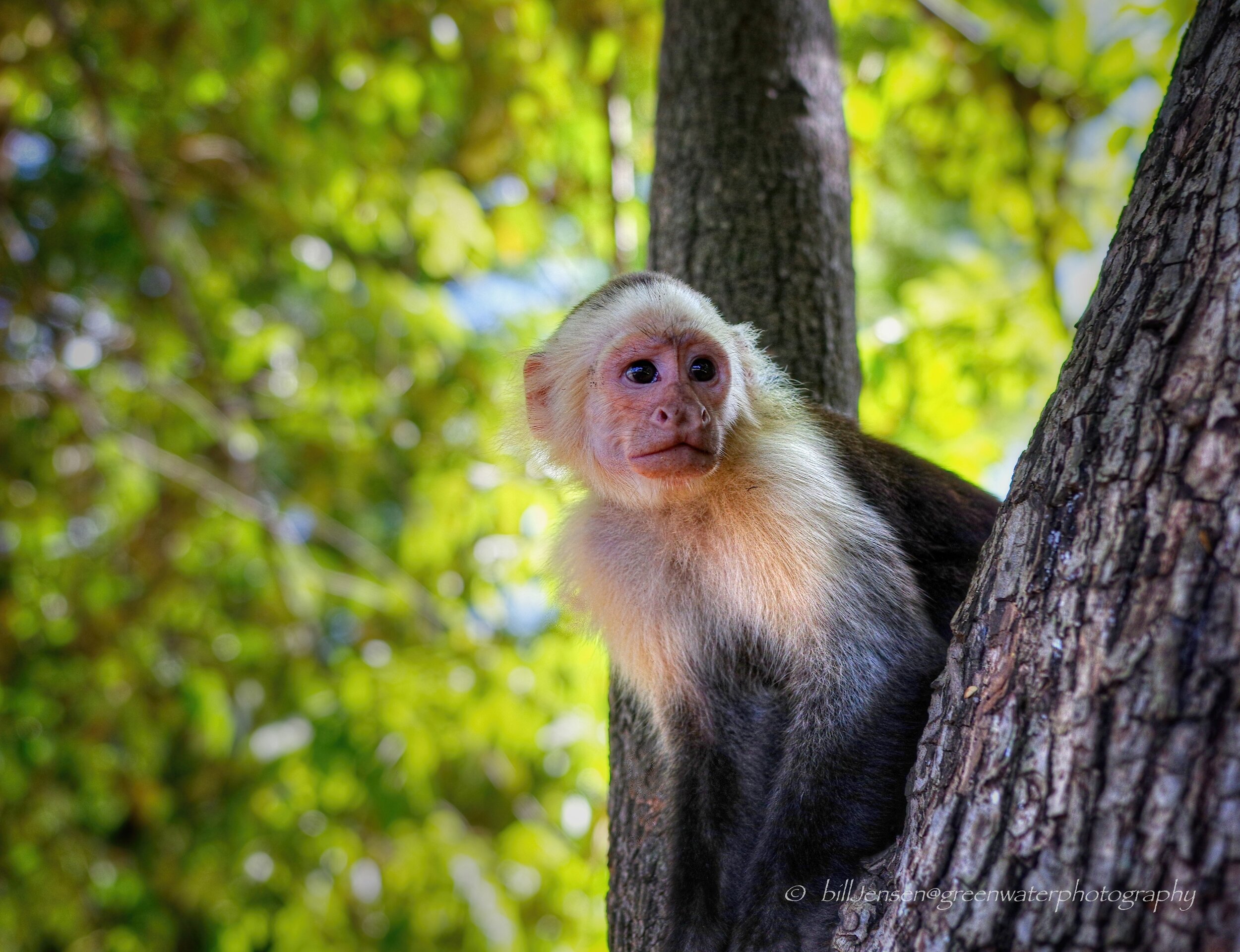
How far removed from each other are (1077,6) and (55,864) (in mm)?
8045

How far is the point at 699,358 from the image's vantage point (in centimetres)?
292

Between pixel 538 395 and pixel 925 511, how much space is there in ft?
4.32

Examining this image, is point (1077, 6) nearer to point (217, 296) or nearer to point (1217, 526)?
point (1217, 526)

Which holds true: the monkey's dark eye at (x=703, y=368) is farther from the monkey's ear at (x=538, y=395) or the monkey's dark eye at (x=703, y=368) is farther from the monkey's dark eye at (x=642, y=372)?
the monkey's ear at (x=538, y=395)

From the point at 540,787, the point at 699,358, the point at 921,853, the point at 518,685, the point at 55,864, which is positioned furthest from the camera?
the point at 540,787

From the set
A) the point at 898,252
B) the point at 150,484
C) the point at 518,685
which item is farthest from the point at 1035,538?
the point at 150,484

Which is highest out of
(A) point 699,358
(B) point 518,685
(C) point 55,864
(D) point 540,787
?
(A) point 699,358

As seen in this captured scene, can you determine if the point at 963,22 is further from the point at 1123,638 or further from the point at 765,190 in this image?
the point at 1123,638

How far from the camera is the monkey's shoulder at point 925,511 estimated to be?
279cm

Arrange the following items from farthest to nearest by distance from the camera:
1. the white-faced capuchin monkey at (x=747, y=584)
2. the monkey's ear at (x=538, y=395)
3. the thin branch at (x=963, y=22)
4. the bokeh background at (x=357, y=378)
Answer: the bokeh background at (x=357, y=378)
the thin branch at (x=963, y=22)
the monkey's ear at (x=538, y=395)
the white-faced capuchin monkey at (x=747, y=584)

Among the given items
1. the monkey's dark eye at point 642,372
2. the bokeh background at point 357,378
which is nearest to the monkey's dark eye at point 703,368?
the monkey's dark eye at point 642,372

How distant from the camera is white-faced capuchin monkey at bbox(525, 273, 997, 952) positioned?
7.79 feet

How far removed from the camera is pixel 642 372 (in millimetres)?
2945

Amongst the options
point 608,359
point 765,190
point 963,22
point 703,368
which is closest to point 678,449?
point 703,368
